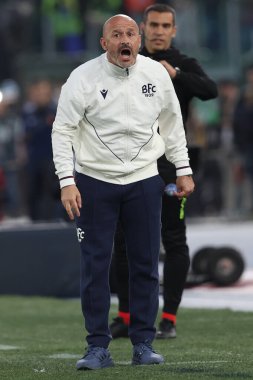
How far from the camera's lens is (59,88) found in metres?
21.1

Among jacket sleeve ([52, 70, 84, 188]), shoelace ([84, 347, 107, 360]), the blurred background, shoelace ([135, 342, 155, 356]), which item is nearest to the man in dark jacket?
the blurred background

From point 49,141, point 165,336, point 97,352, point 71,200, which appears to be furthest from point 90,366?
point 49,141

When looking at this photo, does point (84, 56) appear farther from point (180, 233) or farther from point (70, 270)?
point (180, 233)

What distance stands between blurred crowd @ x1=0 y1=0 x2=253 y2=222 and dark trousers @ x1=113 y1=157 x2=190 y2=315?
5.84 metres

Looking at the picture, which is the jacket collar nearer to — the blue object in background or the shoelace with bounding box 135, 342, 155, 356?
the shoelace with bounding box 135, 342, 155, 356

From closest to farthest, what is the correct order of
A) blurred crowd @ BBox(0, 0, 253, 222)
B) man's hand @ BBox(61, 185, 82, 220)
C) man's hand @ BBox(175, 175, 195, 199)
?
man's hand @ BBox(61, 185, 82, 220) → man's hand @ BBox(175, 175, 195, 199) → blurred crowd @ BBox(0, 0, 253, 222)

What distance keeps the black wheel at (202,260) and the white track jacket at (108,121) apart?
6.20 m

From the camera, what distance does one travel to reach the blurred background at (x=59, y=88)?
18.2m

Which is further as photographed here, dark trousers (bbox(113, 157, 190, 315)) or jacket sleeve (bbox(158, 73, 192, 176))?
dark trousers (bbox(113, 157, 190, 315))

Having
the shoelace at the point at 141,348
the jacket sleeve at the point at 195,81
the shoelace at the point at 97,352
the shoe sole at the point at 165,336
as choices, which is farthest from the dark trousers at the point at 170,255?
the shoelace at the point at 97,352

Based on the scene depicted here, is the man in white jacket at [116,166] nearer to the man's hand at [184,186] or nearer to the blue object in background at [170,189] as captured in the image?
the man's hand at [184,186]

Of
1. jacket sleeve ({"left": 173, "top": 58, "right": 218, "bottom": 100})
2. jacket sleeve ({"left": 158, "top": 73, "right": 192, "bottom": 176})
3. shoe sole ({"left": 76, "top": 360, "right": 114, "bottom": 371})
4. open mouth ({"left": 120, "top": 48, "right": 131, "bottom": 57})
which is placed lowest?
shoe sole ({"left": 76, "top": 360, "right": 114, "bottom": 371})

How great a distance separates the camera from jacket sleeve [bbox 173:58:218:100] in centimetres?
909

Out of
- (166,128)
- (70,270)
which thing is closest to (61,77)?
(70,270)
